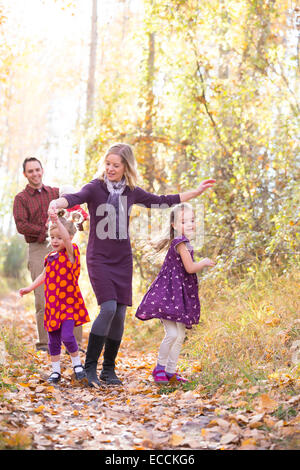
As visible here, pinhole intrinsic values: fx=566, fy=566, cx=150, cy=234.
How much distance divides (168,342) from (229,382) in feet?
2.29

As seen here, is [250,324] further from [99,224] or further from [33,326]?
[33,326]

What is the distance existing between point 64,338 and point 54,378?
0.36 meters

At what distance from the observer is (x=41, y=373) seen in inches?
A: 205

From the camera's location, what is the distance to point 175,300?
16.0ft

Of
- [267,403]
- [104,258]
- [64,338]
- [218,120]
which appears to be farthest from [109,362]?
[218,120]

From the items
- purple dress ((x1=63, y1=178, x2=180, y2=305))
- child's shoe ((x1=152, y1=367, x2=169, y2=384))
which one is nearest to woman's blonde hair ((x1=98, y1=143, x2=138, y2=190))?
purple dress ((x1=63, y1=178, x2=180, y2=305))

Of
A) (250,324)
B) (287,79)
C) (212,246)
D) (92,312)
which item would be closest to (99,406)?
(250,324)

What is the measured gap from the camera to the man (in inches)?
253

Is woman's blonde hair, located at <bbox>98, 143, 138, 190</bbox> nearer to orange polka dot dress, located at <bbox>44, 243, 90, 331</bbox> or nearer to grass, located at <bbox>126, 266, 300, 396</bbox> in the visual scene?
orange polka dot dress, located at <bbox>44, 243, 90, 331</bbox>

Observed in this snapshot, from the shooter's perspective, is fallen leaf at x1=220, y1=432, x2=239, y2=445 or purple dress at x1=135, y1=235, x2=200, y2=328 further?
purple dress at x1=135, y1=235, x2=200, y2=328

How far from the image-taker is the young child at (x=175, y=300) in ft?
15.9

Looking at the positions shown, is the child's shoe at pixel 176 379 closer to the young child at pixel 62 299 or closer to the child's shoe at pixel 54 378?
the young child at pixel 62 299

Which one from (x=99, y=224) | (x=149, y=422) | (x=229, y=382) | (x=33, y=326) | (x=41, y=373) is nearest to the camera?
(x=149, y=422)

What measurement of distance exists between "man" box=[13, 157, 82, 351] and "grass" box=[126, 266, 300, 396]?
1507 mm
